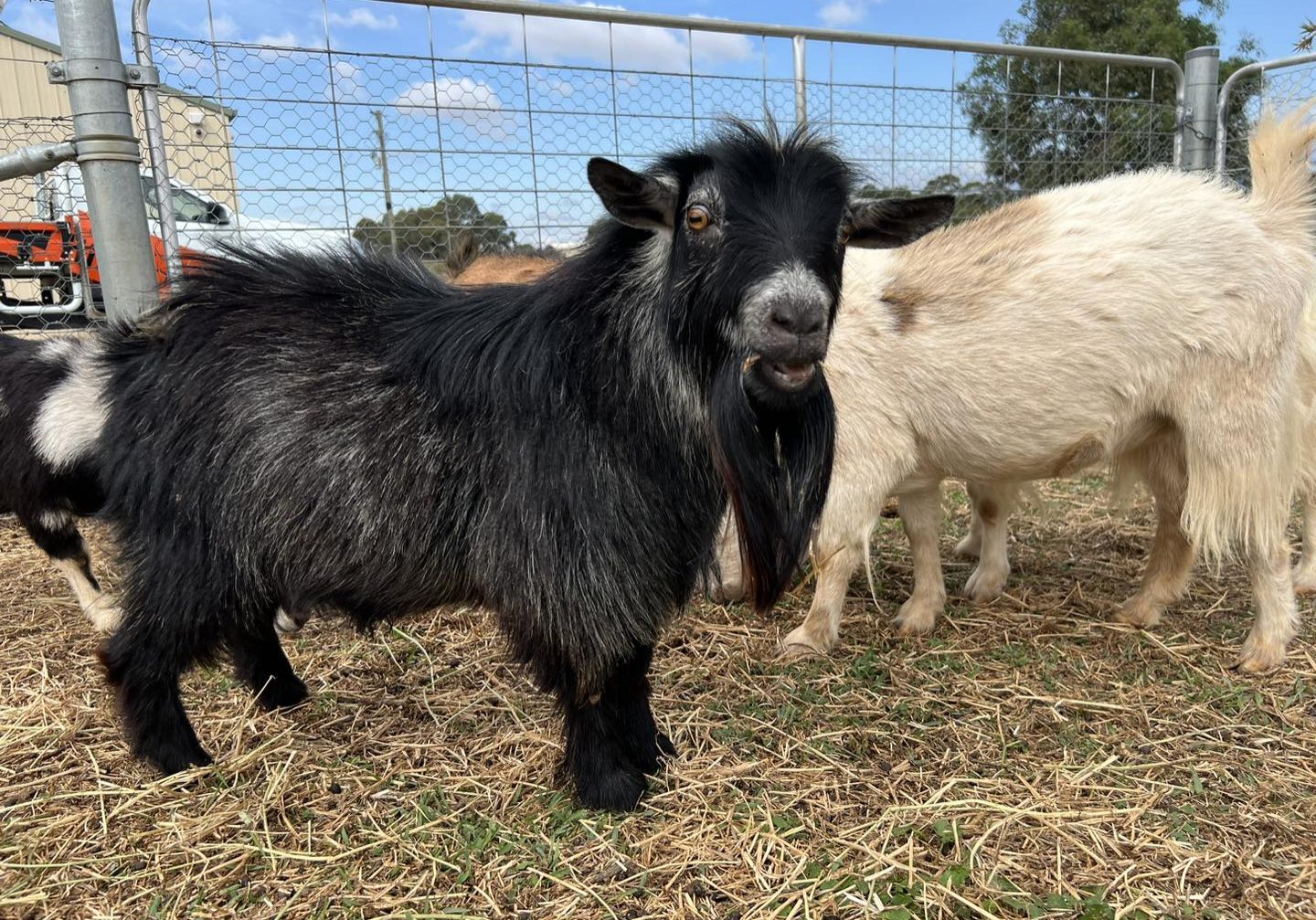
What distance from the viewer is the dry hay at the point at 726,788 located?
2104mm

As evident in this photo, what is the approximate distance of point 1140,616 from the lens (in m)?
3.77

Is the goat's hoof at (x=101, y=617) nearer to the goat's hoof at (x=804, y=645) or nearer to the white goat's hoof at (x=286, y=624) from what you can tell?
the white goat's hoof at (x=286, y=624)

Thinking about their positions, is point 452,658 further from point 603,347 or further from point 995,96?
point 995,96

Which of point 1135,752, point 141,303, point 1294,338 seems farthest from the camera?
point 141,303

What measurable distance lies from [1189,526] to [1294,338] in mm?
838

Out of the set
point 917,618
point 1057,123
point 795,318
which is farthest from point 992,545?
point 1057,123

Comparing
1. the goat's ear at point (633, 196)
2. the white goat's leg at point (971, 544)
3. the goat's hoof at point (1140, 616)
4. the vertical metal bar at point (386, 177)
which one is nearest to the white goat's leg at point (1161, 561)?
the goat's hoof at point (1140, 616)

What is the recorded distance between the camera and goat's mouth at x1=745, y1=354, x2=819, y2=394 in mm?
1947

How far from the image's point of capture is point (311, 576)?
7.91ft

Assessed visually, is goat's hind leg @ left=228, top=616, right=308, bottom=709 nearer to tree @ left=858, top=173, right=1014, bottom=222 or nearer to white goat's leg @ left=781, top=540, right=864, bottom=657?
white goat's leg @ left=781, top=540, right=864, bottom=657

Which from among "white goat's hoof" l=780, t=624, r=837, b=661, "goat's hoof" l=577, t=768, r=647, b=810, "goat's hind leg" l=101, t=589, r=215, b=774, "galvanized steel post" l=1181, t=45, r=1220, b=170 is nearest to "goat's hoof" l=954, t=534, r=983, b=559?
"white goat's hoof" l=780, t=624, r=837, b=661

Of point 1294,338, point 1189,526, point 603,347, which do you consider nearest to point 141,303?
point 603,347

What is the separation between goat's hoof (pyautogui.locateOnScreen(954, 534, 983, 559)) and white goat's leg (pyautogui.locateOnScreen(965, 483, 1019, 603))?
0.58m

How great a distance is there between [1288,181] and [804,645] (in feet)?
8.99
